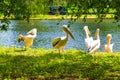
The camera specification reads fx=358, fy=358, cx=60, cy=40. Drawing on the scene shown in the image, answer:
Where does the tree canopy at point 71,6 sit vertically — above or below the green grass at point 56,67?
above

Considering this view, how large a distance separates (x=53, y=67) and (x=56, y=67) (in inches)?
3.1

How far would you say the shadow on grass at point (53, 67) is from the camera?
827 cm

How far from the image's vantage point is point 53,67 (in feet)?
30.4

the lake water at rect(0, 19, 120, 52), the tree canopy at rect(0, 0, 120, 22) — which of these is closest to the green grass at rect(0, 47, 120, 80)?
the tree canopy at rect(0, 0, 120, 22)

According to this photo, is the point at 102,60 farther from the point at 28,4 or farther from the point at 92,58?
the point at 28,4

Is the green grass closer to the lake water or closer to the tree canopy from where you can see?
the tree canopy

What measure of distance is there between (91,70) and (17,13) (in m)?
2.57

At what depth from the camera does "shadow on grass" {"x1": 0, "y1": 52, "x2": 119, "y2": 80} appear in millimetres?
8273

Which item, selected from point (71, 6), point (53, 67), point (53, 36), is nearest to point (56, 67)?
point (53, 67)

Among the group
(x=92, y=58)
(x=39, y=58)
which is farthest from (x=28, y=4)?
(x=92, y=58)

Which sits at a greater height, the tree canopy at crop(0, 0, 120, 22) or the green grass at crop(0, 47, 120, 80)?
the tree canopy at crop(0, 0, 120, 22)

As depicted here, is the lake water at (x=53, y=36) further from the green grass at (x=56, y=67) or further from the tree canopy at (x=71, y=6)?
the tree canopy at (x=71, y=6)

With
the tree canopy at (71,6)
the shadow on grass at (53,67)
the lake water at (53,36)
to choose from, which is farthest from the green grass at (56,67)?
the lake water at (53,36)

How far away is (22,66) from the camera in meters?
9.52
